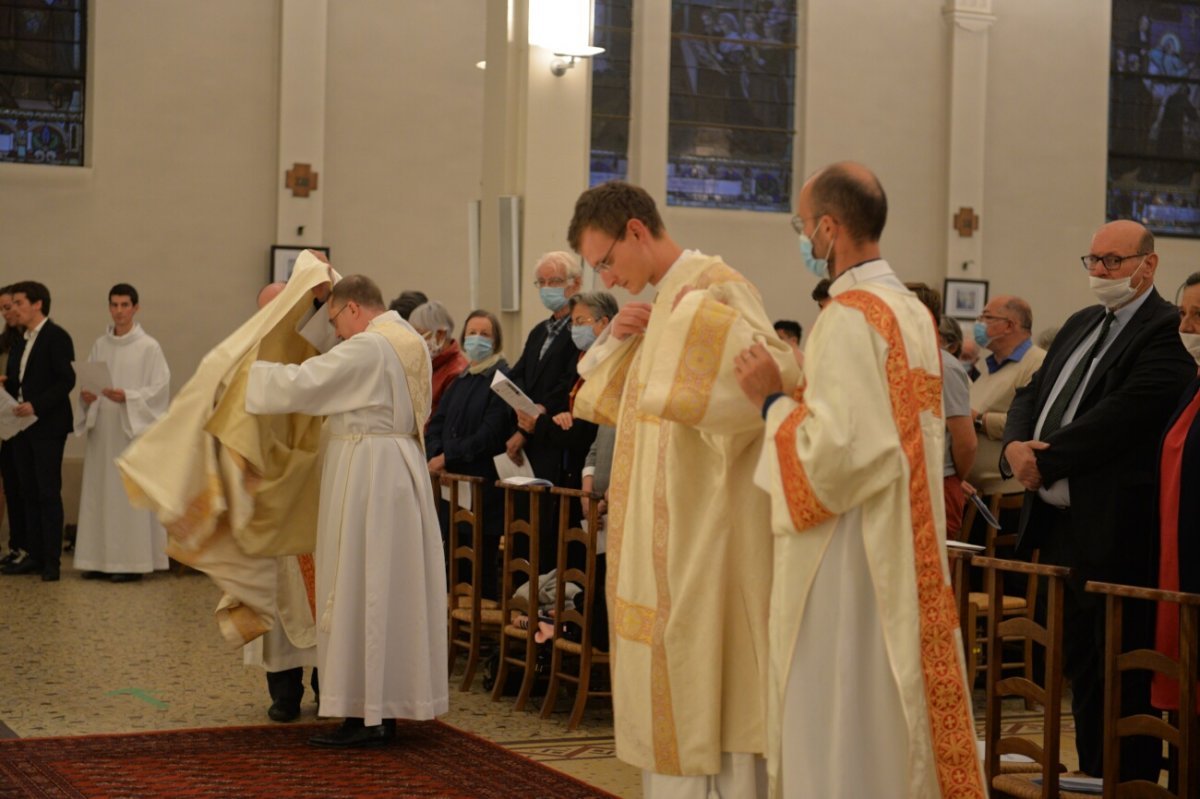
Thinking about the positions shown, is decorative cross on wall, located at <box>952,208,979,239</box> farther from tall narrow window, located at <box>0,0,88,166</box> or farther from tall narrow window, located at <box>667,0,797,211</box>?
tall narrow window, located at <box>0,0,88,166</box>

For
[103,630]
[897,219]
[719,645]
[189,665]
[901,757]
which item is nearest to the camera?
[901,757]

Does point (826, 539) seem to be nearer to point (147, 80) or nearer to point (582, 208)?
point (582, 208)

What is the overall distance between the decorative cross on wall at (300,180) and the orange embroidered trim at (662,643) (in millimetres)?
9157

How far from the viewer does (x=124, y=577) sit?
417 inches

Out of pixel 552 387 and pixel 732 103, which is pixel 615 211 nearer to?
pixel 552 387

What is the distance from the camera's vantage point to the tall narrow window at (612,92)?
13.3 m

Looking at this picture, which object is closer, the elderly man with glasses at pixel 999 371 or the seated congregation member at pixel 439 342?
the elderly man with glasses at pixel 999 371

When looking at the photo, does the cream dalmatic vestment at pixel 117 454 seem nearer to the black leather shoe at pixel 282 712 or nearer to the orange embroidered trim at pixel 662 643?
the black leather shoe at pixel 282 712

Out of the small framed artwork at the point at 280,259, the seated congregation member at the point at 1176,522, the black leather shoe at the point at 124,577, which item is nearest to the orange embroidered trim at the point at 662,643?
the seated congregation member at the point at 1176,522

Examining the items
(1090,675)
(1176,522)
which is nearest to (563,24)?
(1090,675)

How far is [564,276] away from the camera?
7.81m

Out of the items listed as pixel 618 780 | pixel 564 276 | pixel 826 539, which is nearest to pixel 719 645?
pixel 826 539

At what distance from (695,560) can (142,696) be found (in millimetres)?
3908

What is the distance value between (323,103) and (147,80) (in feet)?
4.47
